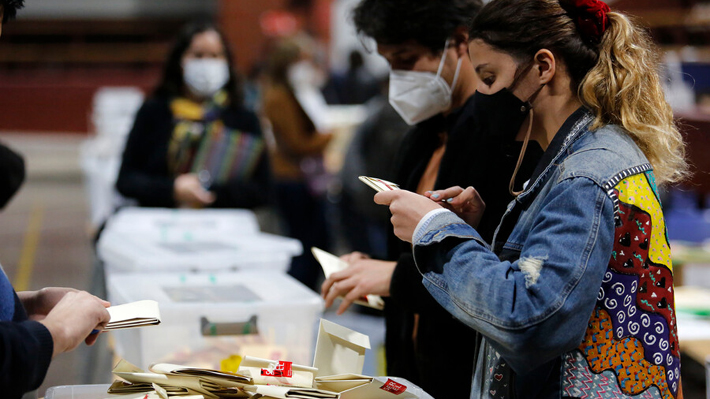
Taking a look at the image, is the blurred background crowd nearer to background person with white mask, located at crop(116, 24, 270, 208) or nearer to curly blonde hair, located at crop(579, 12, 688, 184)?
background person with white mask, located at crop(116, 24, 270, 208)

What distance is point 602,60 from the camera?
1.30m

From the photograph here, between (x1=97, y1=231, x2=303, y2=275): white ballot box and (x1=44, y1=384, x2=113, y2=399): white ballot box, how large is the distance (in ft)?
3.32

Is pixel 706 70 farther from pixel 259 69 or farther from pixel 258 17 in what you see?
pixel 258 17

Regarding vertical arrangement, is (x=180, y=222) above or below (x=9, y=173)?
below

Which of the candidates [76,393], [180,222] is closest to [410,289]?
[76,393]

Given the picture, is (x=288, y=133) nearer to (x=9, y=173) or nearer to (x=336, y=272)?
(x=9, y=173)

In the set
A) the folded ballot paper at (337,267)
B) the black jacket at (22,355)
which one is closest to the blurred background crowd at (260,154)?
the folded ballot paper at (337,267)

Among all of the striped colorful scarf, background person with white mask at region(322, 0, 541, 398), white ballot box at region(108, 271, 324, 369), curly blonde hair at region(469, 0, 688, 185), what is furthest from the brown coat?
curly blonde hair at region(469, 0, 688, 185)

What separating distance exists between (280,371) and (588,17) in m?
0.89

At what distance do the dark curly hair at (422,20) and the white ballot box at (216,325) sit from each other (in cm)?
77

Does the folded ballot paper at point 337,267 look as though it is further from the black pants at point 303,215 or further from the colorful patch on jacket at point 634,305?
the black pants at point 303,215

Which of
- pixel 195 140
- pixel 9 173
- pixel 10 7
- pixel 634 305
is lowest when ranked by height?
pixel 634 305

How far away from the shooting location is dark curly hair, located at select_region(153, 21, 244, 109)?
3.38m

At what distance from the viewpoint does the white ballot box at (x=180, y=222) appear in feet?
9.61
